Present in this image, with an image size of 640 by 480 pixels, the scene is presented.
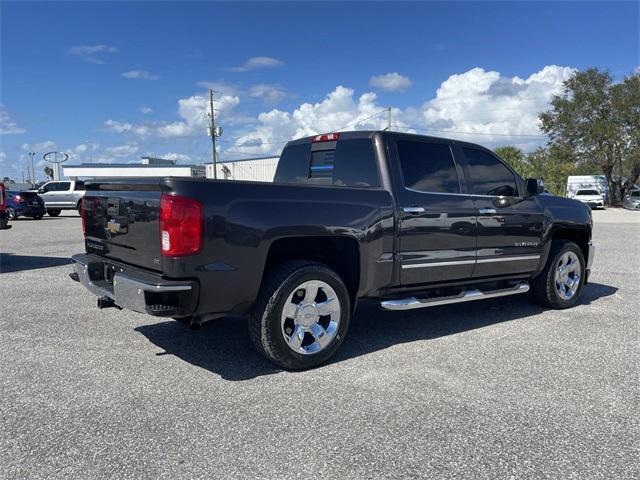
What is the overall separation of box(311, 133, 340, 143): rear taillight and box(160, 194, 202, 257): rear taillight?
6.86 feet

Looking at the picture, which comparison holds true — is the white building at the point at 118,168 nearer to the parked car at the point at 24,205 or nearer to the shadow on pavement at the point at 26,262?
the parked car at the point at 24,205

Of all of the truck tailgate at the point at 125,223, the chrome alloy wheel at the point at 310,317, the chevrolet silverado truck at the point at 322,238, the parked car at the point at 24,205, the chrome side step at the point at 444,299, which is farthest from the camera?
the parked car at the point at 24,205

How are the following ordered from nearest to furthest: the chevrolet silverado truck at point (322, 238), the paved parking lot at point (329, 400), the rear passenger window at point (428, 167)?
the paved parking lot at point (329, 400), the chevrolet silverado truck at point (322, 238), the rear passenger window at point (428, 167)

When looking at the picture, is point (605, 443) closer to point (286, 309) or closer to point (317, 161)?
point (286, 309)

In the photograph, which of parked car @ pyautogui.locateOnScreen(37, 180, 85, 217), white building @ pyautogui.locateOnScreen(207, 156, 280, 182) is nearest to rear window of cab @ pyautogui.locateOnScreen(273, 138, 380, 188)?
parked car @ pyautogui.locateOnScreen(37, 180, 85, 217)

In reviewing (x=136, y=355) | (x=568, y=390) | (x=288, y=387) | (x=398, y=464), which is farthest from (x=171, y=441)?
(x=568, y=390)

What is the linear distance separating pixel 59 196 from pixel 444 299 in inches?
1048

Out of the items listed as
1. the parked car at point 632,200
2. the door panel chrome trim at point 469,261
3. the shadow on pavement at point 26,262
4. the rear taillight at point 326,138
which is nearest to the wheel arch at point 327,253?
the door panel chrome trim at point 469,261

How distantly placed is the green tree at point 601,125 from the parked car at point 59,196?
1513 inches

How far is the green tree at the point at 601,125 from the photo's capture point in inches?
1618

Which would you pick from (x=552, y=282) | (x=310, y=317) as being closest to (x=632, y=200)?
(x=552, y=282)

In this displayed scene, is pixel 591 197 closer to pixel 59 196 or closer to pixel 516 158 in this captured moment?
pixel 516 158

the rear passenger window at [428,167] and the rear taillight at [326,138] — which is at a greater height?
the rear taillight at [326,138]

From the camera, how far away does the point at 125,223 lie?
397cm
